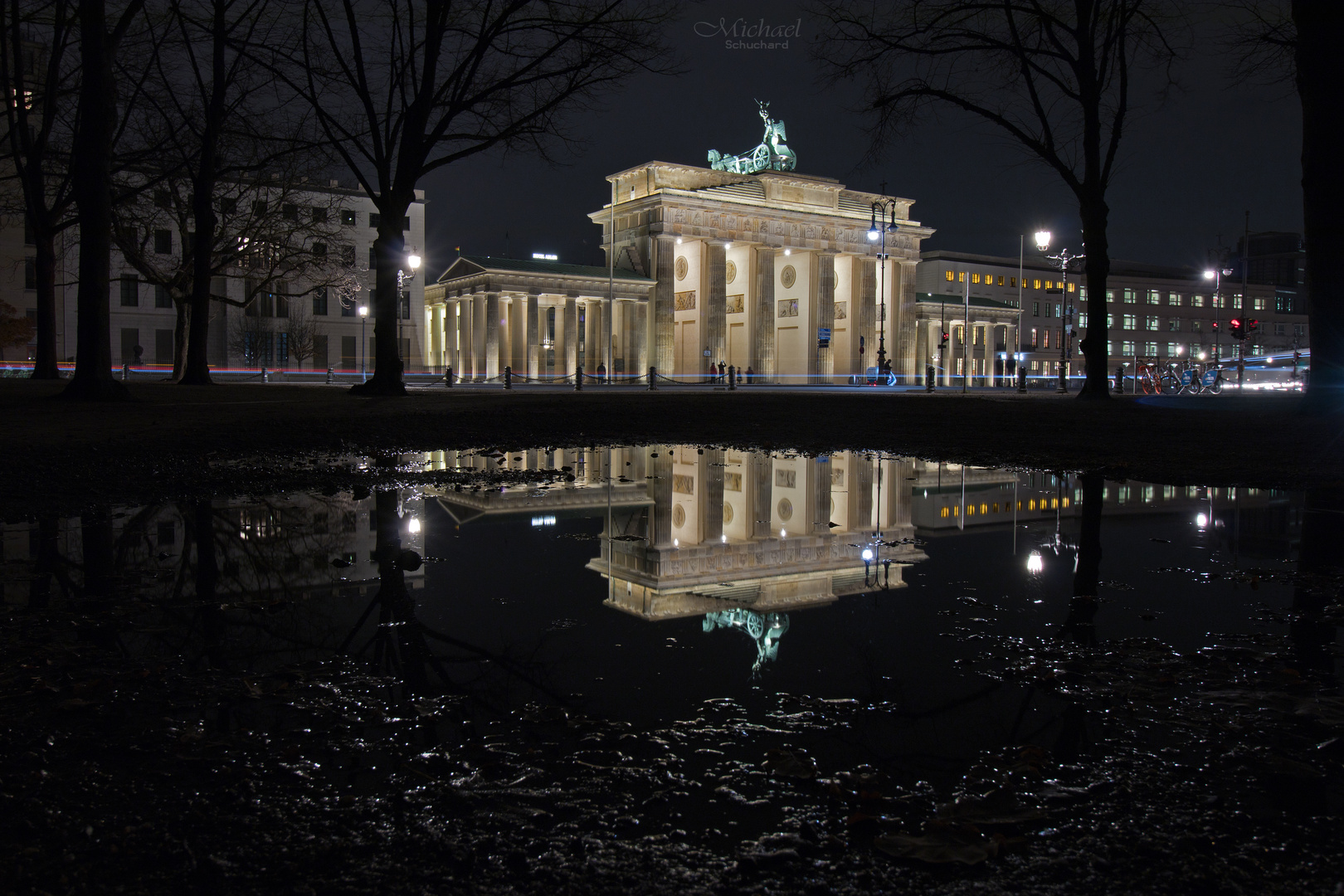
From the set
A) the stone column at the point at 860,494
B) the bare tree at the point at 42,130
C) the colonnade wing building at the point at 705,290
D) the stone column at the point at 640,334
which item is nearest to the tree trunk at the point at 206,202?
the bare tree at the point at 42,130

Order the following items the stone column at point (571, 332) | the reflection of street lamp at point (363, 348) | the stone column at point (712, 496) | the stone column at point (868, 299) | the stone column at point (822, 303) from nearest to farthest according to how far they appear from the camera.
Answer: the stone column at point (712, 496) → the reflection of street lamp at point (363, 348) → the stone column at point (571, 332) → the stone column at point (822, 303) → the stone column at point (868, 299)

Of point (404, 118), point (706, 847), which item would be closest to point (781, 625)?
point (706, 847)

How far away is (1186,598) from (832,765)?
2.85m

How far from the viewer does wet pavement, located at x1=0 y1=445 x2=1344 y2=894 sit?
7.03 feet

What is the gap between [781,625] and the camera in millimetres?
3984

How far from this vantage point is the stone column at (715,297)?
6706 cm

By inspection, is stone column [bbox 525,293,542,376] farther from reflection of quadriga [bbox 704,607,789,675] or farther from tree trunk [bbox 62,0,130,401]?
reflection of quadriga [bbox 704,607,789,675]

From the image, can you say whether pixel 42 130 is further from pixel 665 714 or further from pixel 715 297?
pixel 715 297

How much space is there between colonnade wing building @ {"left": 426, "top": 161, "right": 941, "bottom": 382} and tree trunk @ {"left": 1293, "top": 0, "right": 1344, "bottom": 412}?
46104 mm

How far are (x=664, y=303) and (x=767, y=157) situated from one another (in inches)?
643

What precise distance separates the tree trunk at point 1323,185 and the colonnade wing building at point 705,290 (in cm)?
4610

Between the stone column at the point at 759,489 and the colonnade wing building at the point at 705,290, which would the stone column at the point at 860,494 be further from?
the colonnade wing building at the point at 705,290

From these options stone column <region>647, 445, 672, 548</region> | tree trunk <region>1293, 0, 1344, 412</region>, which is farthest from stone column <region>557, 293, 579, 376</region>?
stone column <region>647, 445, 672, 548</region>

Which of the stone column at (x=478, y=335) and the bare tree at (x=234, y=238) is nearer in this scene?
the bare tree at (x=234, y=238)
